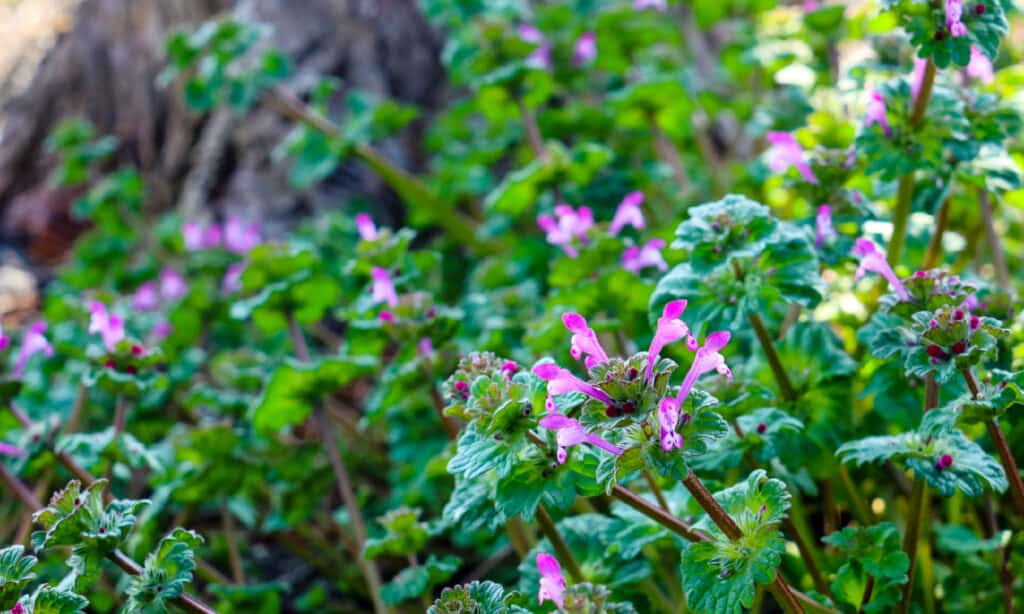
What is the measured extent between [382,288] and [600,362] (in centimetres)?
89

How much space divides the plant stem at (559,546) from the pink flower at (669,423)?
0.41 meters

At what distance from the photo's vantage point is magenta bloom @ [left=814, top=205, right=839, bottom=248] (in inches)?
65.3

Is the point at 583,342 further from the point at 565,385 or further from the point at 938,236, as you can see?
the point at 938,236

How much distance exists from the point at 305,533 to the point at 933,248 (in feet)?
5.63

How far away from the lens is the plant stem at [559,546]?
1.45 metres

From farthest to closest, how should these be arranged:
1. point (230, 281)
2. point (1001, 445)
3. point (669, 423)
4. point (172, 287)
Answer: point (172, 287) < point (230, 281) < point (1001, 445) < point (669, 423)

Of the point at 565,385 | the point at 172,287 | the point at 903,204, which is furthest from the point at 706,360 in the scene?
the point at 172,287

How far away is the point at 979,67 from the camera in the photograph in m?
2.00

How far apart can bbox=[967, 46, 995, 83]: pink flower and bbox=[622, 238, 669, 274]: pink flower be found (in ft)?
2.42

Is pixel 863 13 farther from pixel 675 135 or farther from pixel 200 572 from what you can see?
pixel 200 572

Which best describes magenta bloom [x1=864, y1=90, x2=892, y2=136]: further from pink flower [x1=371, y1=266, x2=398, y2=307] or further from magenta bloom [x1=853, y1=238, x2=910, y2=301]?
pink flower [x1=371, y1=266, x2=398, y2=307]

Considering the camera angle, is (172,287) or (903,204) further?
(172,287)

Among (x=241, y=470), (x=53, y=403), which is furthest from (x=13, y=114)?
(x=241, y=470)

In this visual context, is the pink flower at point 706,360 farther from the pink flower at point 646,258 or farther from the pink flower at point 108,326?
the pink flower at point 108,326
